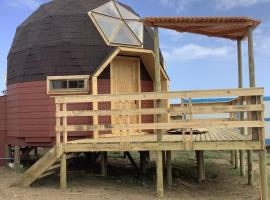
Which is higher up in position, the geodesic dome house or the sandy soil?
the geodesic dome house

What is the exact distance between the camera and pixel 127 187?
418 inches

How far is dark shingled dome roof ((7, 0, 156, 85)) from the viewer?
12.6m

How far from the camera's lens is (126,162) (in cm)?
1623

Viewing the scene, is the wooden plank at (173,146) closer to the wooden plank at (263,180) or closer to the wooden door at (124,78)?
the wooden plank at (263,180)

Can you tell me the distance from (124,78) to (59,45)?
2178mm

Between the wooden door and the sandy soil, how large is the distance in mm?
1986

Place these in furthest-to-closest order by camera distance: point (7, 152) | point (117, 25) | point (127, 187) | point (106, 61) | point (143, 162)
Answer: point (7, 152), point (117, 25), point (143, 162), point (106, 61), point (127, 187)

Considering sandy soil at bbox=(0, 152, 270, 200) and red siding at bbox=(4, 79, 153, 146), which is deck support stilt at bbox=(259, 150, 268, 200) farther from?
red siding at bbox=(4, 79, 153, 146)

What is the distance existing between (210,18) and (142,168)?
549cm

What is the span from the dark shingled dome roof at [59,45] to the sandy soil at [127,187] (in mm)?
2983

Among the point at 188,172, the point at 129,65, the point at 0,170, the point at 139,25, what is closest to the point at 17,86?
the point at 0,170

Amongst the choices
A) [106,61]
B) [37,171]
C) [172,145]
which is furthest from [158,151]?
[106,61]

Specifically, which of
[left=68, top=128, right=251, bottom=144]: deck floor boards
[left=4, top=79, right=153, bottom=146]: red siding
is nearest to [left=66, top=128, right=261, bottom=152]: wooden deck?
[left=68, top=128, right=251, bottom=144]: deck floor boards

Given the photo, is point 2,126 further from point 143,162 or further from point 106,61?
point 143,162
